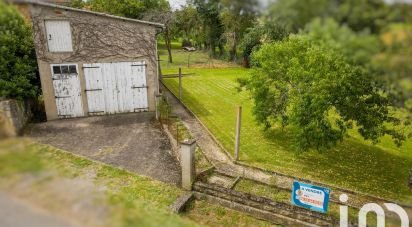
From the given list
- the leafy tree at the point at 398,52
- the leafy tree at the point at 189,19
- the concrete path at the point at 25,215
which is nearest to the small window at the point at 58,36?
the concrete path at the point at 25,215

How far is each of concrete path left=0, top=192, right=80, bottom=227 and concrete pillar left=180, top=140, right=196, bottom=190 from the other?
5730mm

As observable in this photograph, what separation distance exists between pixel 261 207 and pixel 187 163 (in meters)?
2.24

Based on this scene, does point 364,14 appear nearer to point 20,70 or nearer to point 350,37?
point 350,37

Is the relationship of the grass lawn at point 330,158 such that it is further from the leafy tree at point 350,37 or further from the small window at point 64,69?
the leafy tree at point 350,37

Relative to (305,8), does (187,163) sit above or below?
below

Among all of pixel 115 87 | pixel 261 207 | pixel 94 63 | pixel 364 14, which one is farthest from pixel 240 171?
pixel 364 14

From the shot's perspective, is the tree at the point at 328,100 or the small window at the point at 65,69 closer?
the tree at the point at 328,100

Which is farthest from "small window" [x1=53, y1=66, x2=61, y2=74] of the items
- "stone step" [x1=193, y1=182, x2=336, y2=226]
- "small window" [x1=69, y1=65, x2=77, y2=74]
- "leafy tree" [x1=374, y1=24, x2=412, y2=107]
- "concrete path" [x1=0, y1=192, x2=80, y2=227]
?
"leafy tree" [x1=374, y1=24, x2=412, y2=107]

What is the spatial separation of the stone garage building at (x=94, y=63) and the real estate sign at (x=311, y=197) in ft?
27.2

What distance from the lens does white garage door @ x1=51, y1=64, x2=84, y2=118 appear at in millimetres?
13133

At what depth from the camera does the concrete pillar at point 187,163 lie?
346 inches

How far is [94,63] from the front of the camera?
44.3 ft

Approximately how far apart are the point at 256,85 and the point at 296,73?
7.48ft

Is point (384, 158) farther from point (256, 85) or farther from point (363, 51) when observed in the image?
point (363, 51)
